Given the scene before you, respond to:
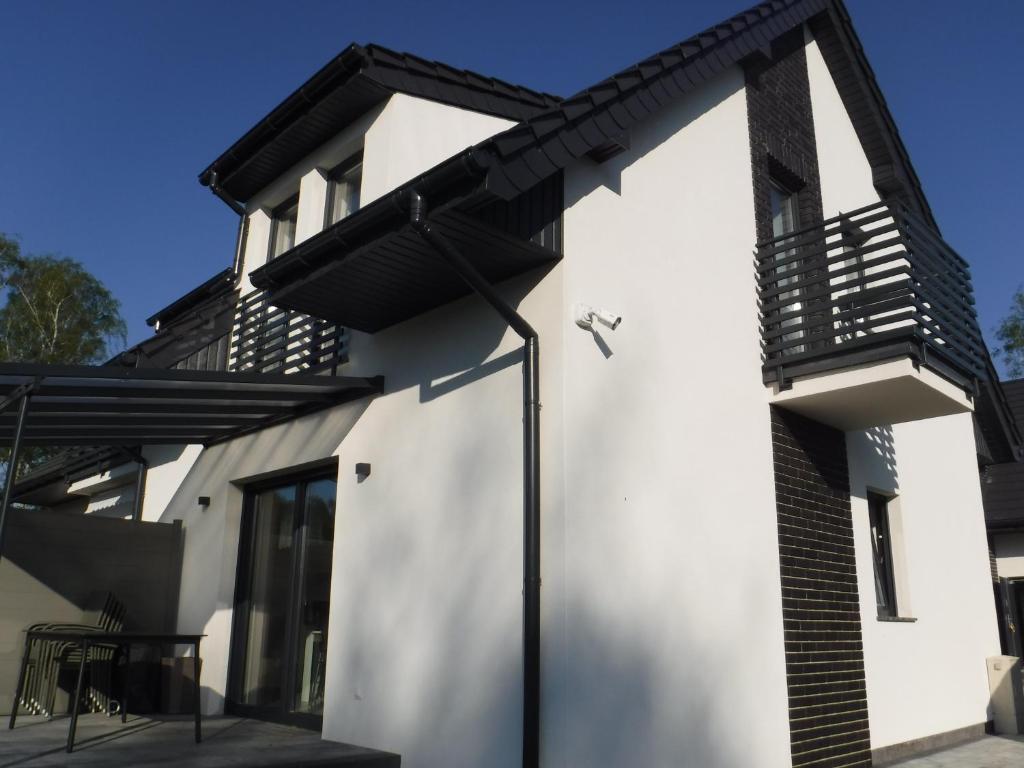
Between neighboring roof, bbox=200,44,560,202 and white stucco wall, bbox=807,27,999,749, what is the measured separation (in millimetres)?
4276

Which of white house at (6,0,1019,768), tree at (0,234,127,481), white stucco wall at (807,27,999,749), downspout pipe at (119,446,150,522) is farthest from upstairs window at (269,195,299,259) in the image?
tree at (0,234,127,481)

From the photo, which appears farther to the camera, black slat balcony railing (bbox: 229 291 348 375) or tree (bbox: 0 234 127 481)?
tree (bbox: 0 234 127 481)

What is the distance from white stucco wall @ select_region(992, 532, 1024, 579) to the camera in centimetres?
1728

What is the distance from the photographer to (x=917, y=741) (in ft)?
30.4

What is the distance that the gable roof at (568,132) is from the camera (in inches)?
217

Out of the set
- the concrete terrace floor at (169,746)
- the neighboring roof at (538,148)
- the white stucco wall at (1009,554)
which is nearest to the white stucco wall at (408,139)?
the neighboring roof at (538,148)

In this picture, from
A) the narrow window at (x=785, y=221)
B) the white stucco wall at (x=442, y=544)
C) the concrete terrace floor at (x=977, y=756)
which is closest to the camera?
the white stucco wall at (x=442, y=544)

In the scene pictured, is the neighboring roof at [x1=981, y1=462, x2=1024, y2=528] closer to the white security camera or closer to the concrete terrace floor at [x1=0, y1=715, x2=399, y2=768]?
the white security camera

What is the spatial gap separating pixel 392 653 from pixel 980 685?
851 cm

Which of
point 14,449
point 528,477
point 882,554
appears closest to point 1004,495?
point 882,554

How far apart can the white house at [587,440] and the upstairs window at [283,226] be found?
0.38 feet

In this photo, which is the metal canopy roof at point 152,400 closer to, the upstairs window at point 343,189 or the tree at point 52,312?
the upstairs window at point 343,189

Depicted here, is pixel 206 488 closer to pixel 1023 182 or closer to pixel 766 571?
pixel 766 571

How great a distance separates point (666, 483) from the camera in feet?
22.3
